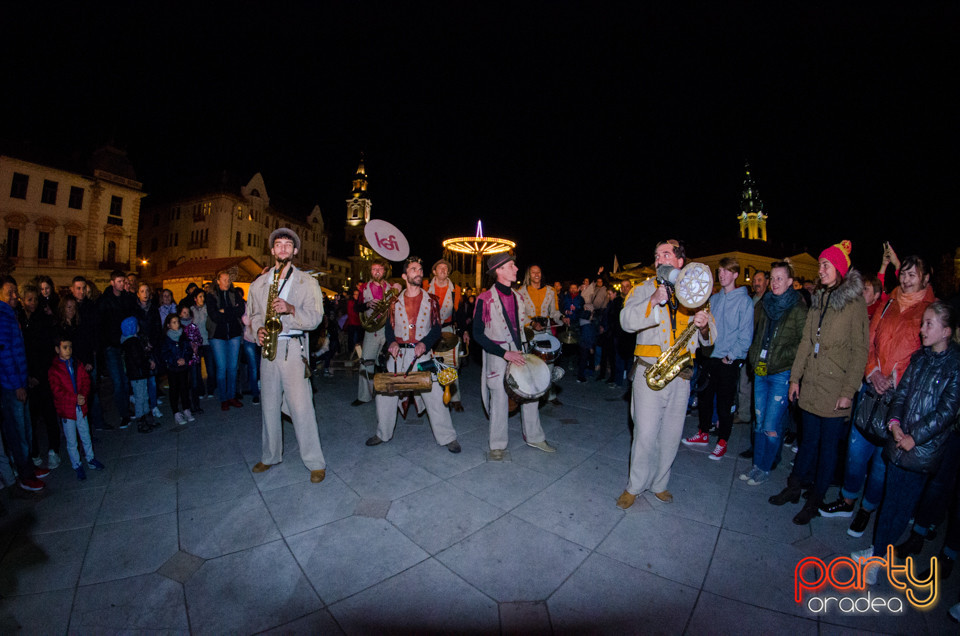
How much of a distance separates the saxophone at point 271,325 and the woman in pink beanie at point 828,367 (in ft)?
16.4

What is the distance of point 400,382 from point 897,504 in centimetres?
422

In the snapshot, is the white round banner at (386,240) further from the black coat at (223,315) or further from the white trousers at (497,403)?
the black coat at (223,315)

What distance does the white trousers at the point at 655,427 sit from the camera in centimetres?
344

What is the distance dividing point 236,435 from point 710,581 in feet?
17.8

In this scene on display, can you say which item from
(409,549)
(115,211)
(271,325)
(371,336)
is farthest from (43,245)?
(409,549)

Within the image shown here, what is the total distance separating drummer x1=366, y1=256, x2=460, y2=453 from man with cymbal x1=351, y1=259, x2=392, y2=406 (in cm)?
164

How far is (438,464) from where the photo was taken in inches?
173

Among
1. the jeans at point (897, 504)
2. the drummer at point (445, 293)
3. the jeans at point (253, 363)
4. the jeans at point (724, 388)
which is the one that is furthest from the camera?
the jeans at point (253, 363)

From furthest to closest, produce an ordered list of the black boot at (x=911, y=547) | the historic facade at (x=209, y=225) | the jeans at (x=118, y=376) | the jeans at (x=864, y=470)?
the historic facade at (x=209, y=225), the jeans at (x=118, y=376), the jeans at (x=864, y=470), the black boot at (x=911, y=547)

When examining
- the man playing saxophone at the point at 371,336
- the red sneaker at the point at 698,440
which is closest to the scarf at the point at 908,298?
the red sneaker at the point at 698,440

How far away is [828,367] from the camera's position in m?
3.39

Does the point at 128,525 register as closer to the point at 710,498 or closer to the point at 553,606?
the point at 553,606

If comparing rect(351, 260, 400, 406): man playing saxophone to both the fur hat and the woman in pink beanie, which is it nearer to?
the fur hat

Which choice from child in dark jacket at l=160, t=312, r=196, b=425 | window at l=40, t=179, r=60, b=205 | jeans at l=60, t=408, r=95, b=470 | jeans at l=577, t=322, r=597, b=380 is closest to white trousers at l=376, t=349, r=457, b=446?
jeans at l=60, t=408, r=95, b=470
